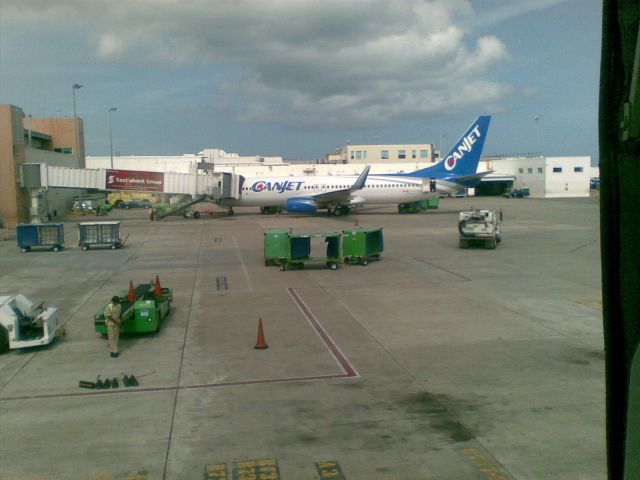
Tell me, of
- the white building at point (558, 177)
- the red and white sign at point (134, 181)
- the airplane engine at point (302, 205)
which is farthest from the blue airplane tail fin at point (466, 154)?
the white building at point (558, 177)

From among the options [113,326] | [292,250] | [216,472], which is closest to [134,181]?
[292,250]

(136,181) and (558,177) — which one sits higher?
(558,177)

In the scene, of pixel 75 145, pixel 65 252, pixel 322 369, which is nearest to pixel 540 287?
pixel 322 369

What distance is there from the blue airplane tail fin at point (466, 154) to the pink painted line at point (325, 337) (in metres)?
35.4

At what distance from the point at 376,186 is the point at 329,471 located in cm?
4684

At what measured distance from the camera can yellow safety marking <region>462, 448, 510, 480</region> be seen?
7.45 meters

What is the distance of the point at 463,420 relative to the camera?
9242mm

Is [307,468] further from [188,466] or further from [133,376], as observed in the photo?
[133,376]

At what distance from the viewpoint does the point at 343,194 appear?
168ft

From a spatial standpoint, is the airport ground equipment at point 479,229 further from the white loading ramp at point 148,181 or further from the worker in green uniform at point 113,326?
the white loading ramp at point 148,181

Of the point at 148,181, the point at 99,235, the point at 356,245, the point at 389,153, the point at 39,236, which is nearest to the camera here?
the point at 356,245

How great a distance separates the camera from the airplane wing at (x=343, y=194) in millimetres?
50072

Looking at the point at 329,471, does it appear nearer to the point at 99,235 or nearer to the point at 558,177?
the point at 99,235

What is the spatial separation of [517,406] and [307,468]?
395cm
